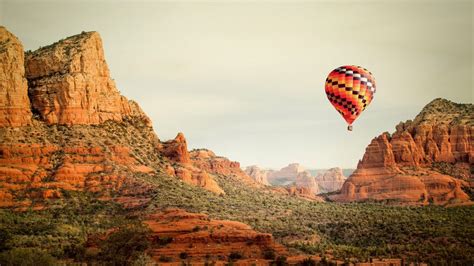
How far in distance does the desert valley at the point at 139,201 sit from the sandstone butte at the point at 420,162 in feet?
1.42

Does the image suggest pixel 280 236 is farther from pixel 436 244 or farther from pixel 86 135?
pixel 86 135

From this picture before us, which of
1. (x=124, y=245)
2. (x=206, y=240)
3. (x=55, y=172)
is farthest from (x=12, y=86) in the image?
(x=124, y=245)

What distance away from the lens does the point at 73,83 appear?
295 ft

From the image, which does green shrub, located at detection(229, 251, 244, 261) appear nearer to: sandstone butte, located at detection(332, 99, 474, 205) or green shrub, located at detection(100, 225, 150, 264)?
green shrub, located at detection(100, 225, 150, 264)

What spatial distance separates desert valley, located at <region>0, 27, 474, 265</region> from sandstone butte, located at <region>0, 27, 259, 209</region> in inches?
6.5

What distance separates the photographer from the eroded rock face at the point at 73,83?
8931 centimetres

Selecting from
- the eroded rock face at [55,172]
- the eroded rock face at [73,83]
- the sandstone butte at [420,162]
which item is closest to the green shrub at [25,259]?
the eroded rock face at [55,172]

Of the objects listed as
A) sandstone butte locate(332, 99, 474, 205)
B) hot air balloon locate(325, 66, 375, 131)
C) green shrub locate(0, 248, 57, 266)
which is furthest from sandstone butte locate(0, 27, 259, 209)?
sandstone butte locate(332, 99, 474, 205)

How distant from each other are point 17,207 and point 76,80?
2353cm

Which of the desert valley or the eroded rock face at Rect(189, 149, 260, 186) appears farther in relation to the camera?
the eroded rock face at Rect(189, 149, 260, 186)

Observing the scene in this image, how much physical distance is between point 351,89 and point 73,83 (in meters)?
41.8

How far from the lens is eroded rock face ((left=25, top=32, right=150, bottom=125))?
8931 centimetres

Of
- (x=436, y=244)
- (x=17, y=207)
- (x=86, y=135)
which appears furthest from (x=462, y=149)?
(x=17, y=207)

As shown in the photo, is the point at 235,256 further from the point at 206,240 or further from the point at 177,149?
the point at 177,149
